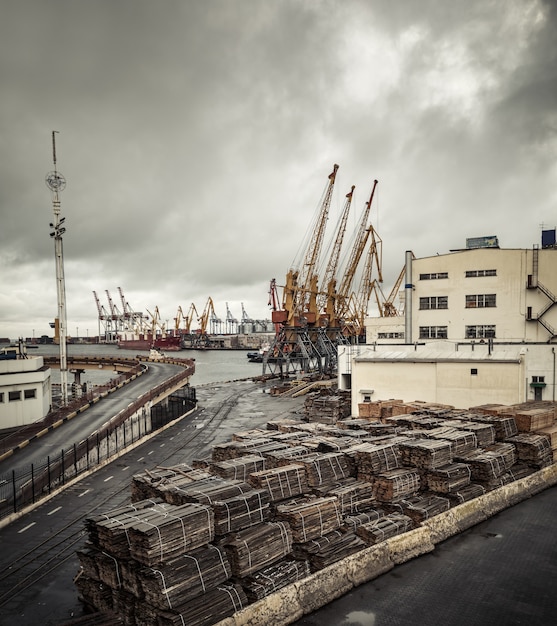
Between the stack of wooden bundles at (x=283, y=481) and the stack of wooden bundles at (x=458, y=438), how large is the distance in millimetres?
6944

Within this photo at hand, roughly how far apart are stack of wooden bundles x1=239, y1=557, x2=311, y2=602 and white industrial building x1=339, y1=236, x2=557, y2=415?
22110 mm

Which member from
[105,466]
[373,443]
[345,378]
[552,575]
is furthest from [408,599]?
[345,378]

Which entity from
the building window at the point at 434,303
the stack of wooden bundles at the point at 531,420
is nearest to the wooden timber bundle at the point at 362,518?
the stack of wooden bundles at the point at 531,420

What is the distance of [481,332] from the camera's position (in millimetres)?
45688

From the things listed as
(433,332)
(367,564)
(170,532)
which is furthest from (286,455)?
(433,332)

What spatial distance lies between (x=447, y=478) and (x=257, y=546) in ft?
27.5

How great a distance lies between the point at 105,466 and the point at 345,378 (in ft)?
74.4

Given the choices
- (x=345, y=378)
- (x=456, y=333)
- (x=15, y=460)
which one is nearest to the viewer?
(x=15, y=460)

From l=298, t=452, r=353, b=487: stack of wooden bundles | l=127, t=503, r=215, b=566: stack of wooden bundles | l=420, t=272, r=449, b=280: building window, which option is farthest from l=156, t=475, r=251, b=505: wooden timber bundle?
l=420, t=272, r=449, b=280: building window

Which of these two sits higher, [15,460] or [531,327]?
[531,327]

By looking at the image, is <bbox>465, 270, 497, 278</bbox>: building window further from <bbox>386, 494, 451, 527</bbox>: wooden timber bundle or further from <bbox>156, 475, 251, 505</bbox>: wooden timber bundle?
<bbox>156, 475, 251, 505</bbox>: wooden timber bundle

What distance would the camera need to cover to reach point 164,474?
48.4 feet

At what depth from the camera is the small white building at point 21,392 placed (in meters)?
34.3

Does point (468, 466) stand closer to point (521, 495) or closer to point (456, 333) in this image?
point (521, 495)
